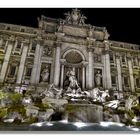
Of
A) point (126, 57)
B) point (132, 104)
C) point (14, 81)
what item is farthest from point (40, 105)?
point (126, 57)

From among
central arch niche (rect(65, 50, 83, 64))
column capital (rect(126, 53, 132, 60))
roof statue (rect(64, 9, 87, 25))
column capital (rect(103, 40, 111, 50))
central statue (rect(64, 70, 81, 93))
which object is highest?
roof statue (rect(64, 9, 87, 25))

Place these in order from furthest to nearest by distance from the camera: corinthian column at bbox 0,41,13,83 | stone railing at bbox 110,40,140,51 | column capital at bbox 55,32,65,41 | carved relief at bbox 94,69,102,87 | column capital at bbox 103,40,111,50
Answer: stone railing at bbox 110,40,140,51, column capital at bbox 103,40,111,50, column capital at bbox 55,32,65,41, carved relief at bbox 94,69,102,87, corinthian column at bbox 0,41,13,83

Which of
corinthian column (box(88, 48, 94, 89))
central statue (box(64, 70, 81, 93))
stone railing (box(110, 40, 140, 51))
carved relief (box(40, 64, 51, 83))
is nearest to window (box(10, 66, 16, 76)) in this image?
carved relief (box(40, 64, 51, 83))

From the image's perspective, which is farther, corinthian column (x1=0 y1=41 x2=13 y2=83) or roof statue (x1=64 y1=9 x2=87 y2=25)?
roof statue (x1=64 y1=9 x2=87 y2=25)

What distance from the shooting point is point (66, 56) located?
29.2ft

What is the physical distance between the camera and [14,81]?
25.0ft

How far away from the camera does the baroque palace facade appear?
7988 millimetres

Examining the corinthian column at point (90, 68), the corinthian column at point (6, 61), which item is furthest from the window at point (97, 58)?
the corinthian column at point (6, 61)

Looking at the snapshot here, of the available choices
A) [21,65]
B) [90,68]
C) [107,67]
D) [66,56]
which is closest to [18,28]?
[21,65]

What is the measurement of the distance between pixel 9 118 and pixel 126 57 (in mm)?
6493

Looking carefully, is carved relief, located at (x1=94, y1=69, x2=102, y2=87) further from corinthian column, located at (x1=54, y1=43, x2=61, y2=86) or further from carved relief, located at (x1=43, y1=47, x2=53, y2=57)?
carved relief, located at (x1=43, y1=47, x2=53, y2=57)

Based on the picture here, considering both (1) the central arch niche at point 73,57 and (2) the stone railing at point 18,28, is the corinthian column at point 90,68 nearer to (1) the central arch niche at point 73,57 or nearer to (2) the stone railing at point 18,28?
(1) the central arch niche at point 73,57

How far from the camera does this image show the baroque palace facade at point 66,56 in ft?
26.2
